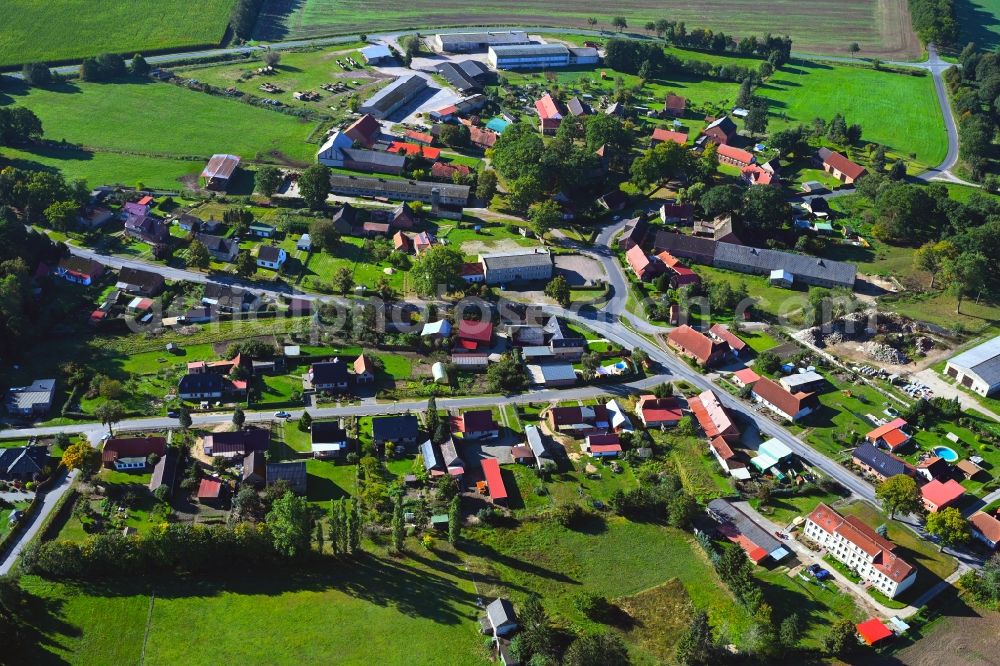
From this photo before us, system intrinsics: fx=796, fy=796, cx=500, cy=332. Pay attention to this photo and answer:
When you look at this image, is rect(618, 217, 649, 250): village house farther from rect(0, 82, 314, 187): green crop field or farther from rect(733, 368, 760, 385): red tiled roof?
rect(0, 82, 314, 187): green crop field

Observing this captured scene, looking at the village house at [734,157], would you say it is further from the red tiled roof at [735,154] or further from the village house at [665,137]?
the village house at [665,137]

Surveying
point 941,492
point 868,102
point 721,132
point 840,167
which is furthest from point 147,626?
point 868,102

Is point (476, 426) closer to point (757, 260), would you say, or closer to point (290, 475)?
point (290, 475)

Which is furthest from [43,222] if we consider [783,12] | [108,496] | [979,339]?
[783,12]

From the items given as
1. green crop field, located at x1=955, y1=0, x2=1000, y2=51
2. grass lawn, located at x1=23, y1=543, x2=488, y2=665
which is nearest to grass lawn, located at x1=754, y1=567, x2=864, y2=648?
grass lawn, located at x1=23, y1=543, x2=488, y2=665

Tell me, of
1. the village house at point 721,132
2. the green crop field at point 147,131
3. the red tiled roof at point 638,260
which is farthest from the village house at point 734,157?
the green crop field at point 147,131

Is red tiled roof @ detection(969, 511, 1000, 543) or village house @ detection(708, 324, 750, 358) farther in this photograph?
village house @ detection(708, 324, 750, 358)
